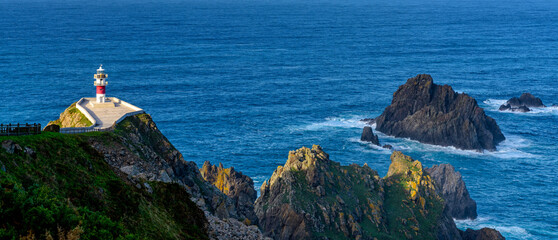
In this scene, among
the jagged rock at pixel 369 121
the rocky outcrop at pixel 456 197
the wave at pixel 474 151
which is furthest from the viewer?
the jagged rock at pixel 369 121

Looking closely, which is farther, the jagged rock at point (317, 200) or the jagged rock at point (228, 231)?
the jagged rock at point (317, 200)

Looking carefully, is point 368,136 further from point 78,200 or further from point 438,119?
point 78,200

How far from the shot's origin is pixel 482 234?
79625 mm

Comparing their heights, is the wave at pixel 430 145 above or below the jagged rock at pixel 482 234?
above

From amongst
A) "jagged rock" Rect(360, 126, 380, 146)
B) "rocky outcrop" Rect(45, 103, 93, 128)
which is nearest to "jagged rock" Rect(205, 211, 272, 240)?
"rocky outcrop" Rect(45, 103, 93, 128)

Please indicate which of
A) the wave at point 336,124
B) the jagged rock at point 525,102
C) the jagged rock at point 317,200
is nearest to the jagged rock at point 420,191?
the jagged rock at point 317,200

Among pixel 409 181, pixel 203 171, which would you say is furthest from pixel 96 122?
pixel 409 181

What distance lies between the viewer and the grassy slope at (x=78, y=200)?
2730 centimetres

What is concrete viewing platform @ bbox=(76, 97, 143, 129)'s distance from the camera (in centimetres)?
5628

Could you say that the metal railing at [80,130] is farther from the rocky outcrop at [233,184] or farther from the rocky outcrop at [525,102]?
the rocky outcrop at [525,102]

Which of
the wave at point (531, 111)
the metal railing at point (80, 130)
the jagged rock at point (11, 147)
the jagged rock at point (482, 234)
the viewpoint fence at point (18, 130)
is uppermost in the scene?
the viewpoint fence at point (18, 130)

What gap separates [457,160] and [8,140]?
9145 centimetres

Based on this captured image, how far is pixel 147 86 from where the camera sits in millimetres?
161750

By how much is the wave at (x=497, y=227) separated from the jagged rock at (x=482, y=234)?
18.3ft
